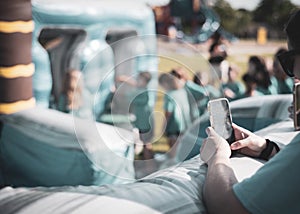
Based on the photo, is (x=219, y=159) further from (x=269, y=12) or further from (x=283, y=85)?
(x=269, y=12)

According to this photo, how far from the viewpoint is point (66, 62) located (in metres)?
3.87

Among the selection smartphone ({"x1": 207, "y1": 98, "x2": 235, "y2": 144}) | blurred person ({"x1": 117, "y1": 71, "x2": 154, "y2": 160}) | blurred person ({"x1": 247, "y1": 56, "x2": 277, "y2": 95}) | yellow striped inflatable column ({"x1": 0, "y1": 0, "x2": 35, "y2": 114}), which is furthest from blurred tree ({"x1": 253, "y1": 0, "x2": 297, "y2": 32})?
smartphone ({"x1": 207, "y1": 98, "x2": 235, "y2": 144})

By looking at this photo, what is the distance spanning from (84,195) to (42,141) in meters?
1.27

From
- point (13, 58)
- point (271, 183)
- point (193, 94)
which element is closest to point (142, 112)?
point (193, 94)

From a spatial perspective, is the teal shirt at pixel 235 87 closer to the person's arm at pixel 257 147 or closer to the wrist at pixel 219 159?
the person's arm at pixel 257 147

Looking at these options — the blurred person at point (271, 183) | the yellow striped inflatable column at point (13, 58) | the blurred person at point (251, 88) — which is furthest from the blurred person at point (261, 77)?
the blurred person at point (271, 183)

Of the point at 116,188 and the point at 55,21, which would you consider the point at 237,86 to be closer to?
the point at 55,21

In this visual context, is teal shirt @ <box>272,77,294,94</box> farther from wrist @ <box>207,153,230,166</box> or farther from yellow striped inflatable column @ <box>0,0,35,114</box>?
wrist @ <box>207,153,230,166</box>

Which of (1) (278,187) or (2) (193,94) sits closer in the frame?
(1) (278,187)

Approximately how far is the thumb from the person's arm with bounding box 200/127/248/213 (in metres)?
0.05

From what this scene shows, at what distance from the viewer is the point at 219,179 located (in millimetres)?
877

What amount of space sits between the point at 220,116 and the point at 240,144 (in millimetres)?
100

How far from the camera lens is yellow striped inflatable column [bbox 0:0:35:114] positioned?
2.38 meters

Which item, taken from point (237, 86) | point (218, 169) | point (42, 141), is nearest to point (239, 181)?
point (218, 169)
